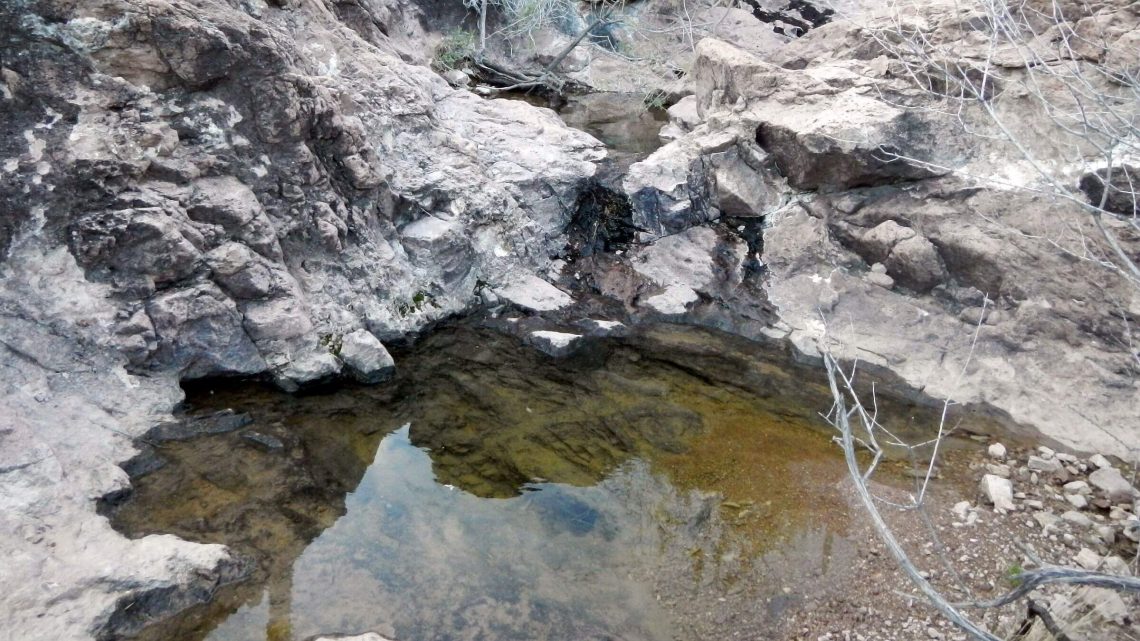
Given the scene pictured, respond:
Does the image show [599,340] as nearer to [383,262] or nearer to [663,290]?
[663,290]

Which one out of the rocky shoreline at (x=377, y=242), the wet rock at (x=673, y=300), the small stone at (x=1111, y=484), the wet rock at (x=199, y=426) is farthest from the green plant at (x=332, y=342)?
the small stone at (x=1111, y=484)

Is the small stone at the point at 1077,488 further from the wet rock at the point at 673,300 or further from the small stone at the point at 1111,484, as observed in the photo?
the wet rock at the point at 673,300

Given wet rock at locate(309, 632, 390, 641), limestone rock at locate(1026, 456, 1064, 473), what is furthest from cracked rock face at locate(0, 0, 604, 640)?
limestone rock at locate(1026, 456, 1064, 473)

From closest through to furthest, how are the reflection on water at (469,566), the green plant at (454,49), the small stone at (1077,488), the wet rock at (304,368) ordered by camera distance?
the reflection on water at (469,566) → the small stone at (1077,488) → the wet rock at (304,368) → the green plant at (454,49)

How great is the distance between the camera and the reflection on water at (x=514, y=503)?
11.1 feet

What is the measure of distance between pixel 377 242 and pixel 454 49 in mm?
5863

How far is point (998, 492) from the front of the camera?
156 inches

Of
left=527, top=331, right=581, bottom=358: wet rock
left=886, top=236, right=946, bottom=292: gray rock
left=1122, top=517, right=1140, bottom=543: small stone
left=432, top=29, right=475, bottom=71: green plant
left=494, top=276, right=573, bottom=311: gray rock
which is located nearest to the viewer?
left=1122, top=517, right=1140, bottom=543: small stone

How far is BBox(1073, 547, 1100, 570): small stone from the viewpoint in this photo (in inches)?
136

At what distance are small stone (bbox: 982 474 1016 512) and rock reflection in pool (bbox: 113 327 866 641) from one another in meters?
0.77

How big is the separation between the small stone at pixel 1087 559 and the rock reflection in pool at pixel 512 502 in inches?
41.0

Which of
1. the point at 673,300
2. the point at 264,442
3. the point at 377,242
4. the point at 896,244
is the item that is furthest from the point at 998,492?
the point at 377,242

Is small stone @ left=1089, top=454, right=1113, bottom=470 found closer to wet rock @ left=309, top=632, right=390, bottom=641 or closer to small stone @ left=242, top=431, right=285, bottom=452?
wet rock @ left=309, top=632, right=390, bottom=641

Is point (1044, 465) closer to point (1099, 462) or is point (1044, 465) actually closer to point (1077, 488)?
point (1077, 488)
